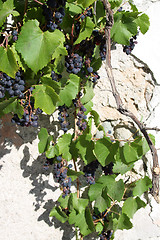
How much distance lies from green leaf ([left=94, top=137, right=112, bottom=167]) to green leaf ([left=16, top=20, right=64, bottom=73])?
1.72ft

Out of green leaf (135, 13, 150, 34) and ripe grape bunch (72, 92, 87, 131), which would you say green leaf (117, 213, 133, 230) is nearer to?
ripe grape bunch (72, 92, 87, 131)

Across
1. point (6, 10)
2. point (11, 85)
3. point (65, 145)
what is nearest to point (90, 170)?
point (65, 145)

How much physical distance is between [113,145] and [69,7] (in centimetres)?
70

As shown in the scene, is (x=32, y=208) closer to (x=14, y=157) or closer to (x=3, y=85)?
(x=14, y=157)

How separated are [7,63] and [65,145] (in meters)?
0.60

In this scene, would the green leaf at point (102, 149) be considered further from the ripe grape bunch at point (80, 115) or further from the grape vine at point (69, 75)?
the ripe grape bunch at point (80, 115)

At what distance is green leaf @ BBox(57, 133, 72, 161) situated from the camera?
1.51 meters

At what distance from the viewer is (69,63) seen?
4.26ft

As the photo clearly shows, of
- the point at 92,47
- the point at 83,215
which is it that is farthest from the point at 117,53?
the point at 83,215

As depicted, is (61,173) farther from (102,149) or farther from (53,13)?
(53,13)

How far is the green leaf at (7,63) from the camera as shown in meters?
1.09

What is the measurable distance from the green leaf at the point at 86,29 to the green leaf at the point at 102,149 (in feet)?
1.66

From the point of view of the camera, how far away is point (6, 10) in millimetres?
1089

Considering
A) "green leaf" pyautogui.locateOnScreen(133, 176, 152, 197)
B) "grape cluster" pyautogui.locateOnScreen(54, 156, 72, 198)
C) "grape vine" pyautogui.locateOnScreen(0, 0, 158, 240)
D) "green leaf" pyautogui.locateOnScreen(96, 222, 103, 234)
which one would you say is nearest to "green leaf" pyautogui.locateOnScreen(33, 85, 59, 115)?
"grape vine" pyautogui.locateOnScreen(0, 0, 158, 240)
